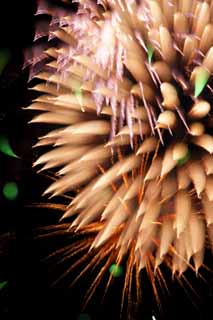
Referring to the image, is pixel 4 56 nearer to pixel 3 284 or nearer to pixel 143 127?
pixel 143 127

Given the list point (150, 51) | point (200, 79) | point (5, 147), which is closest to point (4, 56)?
point (5, 147)

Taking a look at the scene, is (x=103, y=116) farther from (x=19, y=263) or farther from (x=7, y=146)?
(x=19, y=263)

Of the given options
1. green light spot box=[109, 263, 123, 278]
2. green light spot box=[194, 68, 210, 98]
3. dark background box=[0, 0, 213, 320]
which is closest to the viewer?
green light spot box=[194, 68, 210, 98]

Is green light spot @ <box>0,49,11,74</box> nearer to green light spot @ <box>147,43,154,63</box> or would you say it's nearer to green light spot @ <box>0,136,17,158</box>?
green light spot @ <box>0,136,17,158</box>

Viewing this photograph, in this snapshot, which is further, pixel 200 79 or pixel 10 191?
pixel 10 191

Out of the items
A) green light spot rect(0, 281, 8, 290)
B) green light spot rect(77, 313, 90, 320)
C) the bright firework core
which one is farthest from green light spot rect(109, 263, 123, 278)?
green light spot rect(0, 281, 8, 290)

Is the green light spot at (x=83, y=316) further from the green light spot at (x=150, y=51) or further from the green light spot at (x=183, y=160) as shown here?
the green light spot at (x=150, y=51)

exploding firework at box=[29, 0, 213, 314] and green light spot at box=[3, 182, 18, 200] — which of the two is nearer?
exploding firework at box=[29, 0, 213, 314]
